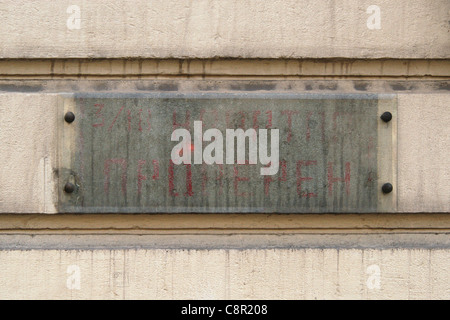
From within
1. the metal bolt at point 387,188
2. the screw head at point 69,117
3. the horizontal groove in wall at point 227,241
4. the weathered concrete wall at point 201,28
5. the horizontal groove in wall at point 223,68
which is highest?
the weathered concrete wall at point 201,28

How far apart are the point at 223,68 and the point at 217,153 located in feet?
1.45

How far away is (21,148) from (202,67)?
100cm

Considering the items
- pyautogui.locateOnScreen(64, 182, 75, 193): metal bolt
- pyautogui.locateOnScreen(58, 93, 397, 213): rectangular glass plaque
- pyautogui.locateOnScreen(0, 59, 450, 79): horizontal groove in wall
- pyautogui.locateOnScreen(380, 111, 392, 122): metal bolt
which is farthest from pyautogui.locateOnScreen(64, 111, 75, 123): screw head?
pyautogui.locateOnScreen(380, 111, 392, 122): metal bolt

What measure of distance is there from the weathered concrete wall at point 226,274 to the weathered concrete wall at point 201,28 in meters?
1.02

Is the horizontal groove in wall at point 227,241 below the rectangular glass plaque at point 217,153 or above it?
below

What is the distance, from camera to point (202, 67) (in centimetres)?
266

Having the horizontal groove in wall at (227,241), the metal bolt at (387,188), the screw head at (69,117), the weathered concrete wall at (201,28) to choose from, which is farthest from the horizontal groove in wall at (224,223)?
the weathered concrete wall at (201,28)

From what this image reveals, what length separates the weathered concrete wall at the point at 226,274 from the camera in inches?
103

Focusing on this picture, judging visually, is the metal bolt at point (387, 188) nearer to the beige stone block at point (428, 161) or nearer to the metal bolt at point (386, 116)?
the beige stone block at point (428, 161)

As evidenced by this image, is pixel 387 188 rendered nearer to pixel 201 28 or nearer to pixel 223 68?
pixel 223 68

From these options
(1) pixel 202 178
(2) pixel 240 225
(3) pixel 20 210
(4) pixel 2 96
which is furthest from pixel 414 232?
(4) pixel 2 96

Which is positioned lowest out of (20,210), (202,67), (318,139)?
(20,210)

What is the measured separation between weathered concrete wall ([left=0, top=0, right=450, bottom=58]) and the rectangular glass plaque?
24cm
